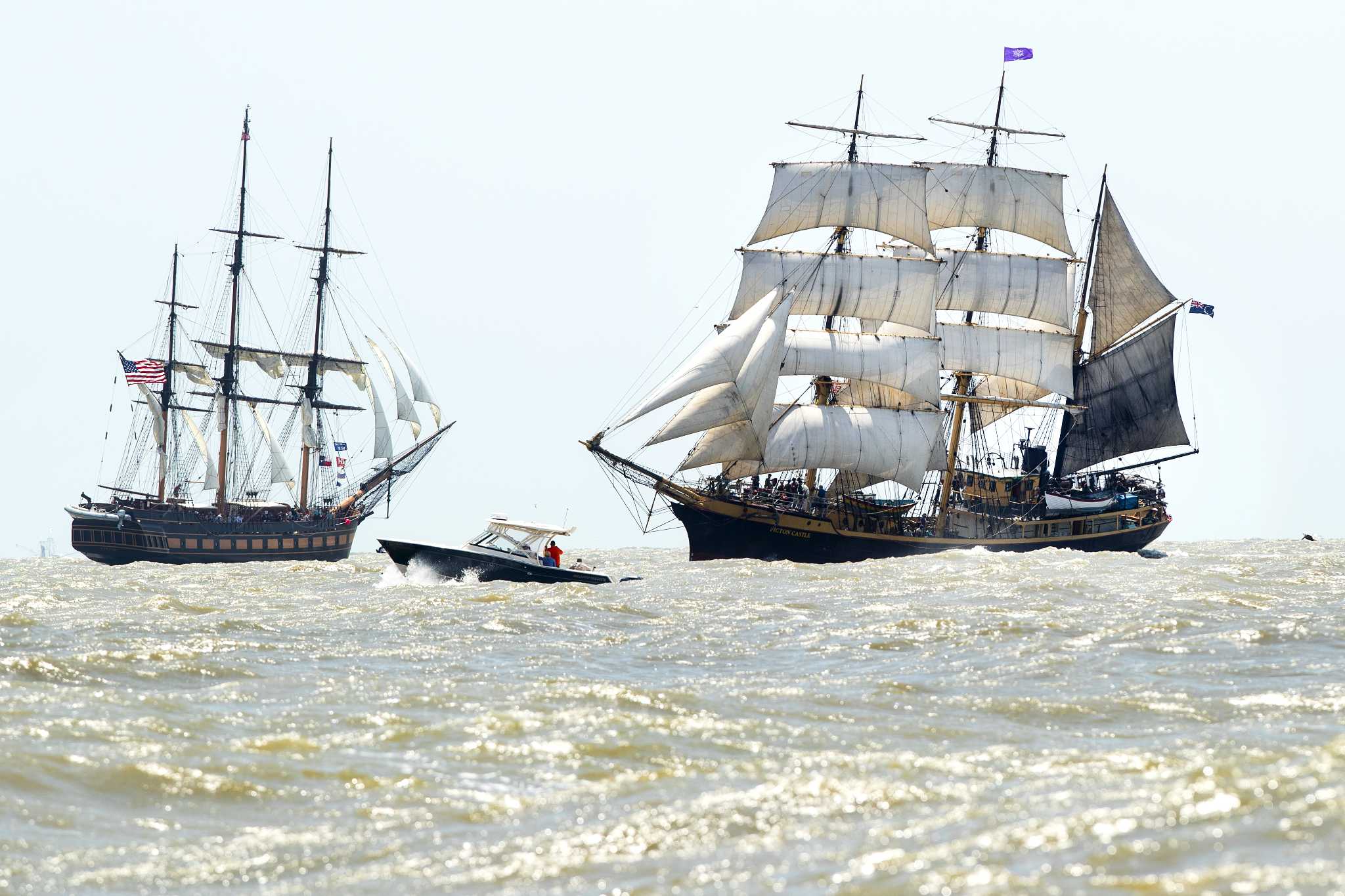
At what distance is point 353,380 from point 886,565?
55.2 meters

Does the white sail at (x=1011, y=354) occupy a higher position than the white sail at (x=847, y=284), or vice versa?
the white sail at (x=847, y=284)

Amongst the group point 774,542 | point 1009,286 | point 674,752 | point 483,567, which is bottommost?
point 674,752

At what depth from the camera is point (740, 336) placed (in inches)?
2800

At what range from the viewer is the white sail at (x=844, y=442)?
7481 centimetres

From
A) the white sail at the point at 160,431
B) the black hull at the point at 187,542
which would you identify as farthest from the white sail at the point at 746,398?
the white sail at the point at 160,431

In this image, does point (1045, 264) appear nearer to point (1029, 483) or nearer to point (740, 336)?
point (1029, 483)

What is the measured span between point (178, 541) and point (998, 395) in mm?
51609

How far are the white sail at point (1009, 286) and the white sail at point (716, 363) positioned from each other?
21370mm

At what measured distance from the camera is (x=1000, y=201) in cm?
9431

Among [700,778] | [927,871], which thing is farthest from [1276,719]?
[927,871]

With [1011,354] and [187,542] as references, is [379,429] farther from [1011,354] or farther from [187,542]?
[1011,354]

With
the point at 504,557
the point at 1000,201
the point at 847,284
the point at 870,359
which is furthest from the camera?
the point at 1000,201

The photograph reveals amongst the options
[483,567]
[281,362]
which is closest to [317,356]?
[281,362]

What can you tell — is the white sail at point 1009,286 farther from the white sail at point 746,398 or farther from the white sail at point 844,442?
the white sail at point 746,398
